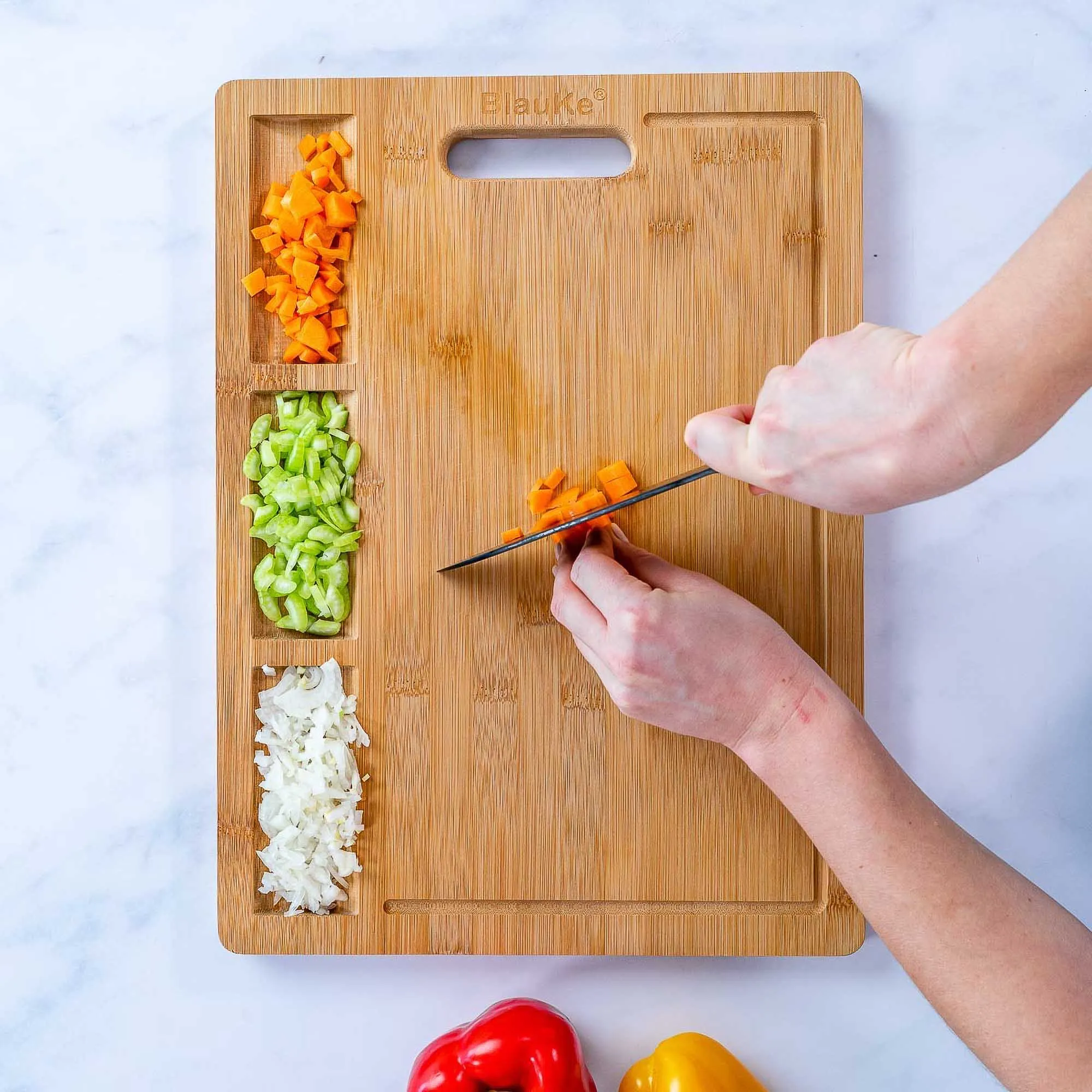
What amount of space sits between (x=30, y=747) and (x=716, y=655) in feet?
3.38

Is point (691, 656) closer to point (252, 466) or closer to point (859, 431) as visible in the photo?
point (859, 431)

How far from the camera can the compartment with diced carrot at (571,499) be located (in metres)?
1.19

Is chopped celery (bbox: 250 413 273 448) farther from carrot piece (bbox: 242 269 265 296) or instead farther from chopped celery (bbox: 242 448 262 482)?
carrot piece (bbox: 242 269 265 296)

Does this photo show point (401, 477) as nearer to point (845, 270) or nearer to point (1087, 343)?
point (845, 270)

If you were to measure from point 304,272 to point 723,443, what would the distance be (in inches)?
25.1

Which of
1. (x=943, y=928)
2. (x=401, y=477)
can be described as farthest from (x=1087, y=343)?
(x=401, y=477)

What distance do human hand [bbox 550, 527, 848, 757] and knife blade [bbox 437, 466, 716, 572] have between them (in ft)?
0.21

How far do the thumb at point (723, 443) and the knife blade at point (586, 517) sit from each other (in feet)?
0.12

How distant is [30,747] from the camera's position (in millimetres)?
1351

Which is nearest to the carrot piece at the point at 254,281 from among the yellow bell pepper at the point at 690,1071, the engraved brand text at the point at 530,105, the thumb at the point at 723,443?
the engraved brand text at the point at 530,105

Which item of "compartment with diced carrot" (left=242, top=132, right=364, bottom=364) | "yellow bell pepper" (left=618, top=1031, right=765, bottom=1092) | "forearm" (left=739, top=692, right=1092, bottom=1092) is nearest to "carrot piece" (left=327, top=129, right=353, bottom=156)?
"compartment with diced carrot" (left=242, top=132, right=364, bottom=364)

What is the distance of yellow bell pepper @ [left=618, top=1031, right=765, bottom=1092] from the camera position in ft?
3.95

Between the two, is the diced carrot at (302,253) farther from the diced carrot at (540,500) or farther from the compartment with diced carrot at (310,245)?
the diced carrot at (540,500)

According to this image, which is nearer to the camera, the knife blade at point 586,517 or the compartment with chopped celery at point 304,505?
the knife blade at point 586,517
